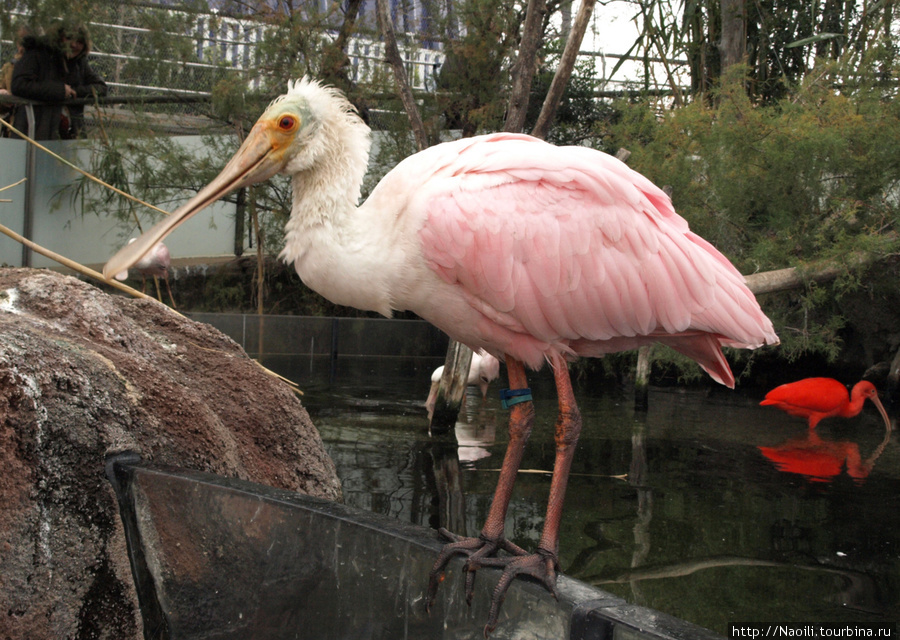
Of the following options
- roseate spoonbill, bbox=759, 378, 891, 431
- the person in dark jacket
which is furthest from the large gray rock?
the person in dark jacket

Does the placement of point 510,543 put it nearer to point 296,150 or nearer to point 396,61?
point 296,150

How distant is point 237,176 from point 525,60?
3757 mm

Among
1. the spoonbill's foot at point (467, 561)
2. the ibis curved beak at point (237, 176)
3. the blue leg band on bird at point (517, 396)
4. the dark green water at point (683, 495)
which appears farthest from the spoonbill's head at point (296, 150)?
the dark green water at point (683, 495)

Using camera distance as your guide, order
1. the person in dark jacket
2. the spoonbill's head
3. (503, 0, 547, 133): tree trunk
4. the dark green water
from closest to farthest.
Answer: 1. the spoonbill's head
2. the dark green water
3. (503, 0, 547, 133): tree trunk
4. the person in dark jacket

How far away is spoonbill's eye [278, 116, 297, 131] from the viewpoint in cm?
290

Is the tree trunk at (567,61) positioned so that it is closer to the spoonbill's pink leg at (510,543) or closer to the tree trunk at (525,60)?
the tree trunk at (525,60)

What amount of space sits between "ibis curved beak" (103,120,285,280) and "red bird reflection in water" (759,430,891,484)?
4.16m

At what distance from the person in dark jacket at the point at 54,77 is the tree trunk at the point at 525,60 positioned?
670 cm

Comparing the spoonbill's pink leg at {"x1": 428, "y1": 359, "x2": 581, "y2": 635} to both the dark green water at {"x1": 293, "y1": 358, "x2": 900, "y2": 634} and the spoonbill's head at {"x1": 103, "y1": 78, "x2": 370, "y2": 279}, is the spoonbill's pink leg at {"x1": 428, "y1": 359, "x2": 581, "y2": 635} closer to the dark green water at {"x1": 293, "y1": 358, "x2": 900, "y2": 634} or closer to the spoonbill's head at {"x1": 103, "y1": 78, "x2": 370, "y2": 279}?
the spoonbill's head at {"x1": 103, "y1": 78, "x2": 370, "y2": 279}

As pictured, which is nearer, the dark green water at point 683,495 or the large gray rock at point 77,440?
the large gray rock at point 77,440

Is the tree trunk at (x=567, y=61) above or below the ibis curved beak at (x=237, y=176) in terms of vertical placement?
above

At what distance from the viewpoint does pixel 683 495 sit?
5.20 m

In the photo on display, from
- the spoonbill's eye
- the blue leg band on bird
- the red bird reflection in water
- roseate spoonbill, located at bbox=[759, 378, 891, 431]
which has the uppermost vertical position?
the spoonbill's eye

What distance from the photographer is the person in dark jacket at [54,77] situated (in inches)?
425
